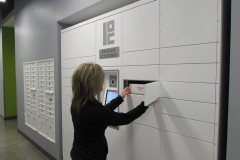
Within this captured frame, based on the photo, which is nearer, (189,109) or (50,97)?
(189,109)

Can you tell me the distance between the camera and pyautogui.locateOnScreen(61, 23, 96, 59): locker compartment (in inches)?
82.5

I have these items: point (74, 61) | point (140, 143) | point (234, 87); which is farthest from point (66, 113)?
point (234, 87)

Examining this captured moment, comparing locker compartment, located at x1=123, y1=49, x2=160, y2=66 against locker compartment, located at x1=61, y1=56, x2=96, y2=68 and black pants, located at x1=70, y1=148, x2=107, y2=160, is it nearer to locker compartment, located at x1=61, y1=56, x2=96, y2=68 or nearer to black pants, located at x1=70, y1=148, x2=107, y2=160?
locker compartment, located at x1=61, y1=56, x2=96, y2=68

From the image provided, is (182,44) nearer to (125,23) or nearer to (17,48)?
(125,23)

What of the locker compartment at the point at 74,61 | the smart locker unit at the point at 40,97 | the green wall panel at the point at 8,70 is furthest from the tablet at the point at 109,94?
the green wall panel at the point at 8,70

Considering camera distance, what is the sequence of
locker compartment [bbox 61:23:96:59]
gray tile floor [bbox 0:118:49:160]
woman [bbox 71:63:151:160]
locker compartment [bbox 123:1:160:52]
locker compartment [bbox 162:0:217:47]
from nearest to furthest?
locker compartment [bbox 162:0:217:47]
woman [bbox 71:63:151:160]
locker compartment [bbox 123:1:160:52]
locker compartment [bbox 61:23:96:59]
gray tile floor [bbox 0:118:49:160]

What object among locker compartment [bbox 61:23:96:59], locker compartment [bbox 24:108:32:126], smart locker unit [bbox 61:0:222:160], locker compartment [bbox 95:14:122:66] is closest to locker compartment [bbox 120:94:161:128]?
smart locker unit [bbox 61:0:222:160]

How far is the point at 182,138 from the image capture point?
1290 mm

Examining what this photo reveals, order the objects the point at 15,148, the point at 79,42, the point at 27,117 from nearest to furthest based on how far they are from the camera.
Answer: the point at 79,42 → the point at 15,148 → the point at 27,117

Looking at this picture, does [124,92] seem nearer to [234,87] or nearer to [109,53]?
[109,53]

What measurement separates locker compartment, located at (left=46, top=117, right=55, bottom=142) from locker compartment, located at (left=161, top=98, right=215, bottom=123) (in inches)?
86.2

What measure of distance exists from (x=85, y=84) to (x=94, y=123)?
0.98ft

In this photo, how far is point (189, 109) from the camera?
1.25 meters

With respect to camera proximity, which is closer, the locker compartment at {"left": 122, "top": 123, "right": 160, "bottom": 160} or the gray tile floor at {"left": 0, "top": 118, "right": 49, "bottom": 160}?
the locker compartment at {"left": 122, "top": 123, "right": 160, "bottom": 160}
